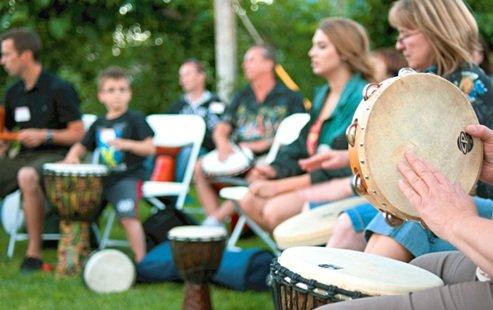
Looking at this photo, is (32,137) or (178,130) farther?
(178,130)

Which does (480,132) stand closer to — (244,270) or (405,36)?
(405,36)

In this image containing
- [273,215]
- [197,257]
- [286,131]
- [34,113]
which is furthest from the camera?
[34,113]

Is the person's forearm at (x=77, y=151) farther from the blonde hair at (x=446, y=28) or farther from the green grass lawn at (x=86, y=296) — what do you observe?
the blonde hair at (x=446, y=28)

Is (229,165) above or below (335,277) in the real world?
below

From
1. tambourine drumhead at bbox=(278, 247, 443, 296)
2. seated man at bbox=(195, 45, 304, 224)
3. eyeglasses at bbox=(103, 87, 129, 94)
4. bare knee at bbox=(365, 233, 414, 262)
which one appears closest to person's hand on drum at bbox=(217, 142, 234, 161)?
seated man at bbox=(195, 45, 304, 224)

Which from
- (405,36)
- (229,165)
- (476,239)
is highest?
(405,36)

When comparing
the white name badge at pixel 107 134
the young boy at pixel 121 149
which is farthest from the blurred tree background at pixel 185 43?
the white name badge at pixel 107 134

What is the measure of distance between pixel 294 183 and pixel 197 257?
0.62 m

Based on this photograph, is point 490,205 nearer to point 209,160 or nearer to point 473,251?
point 473,251

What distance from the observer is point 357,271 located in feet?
7.64

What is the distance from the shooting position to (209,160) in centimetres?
626

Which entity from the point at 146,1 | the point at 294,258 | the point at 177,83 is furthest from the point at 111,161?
the point at 177,83

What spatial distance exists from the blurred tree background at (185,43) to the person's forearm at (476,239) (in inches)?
234

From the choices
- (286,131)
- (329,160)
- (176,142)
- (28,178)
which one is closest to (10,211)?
(28,178)
